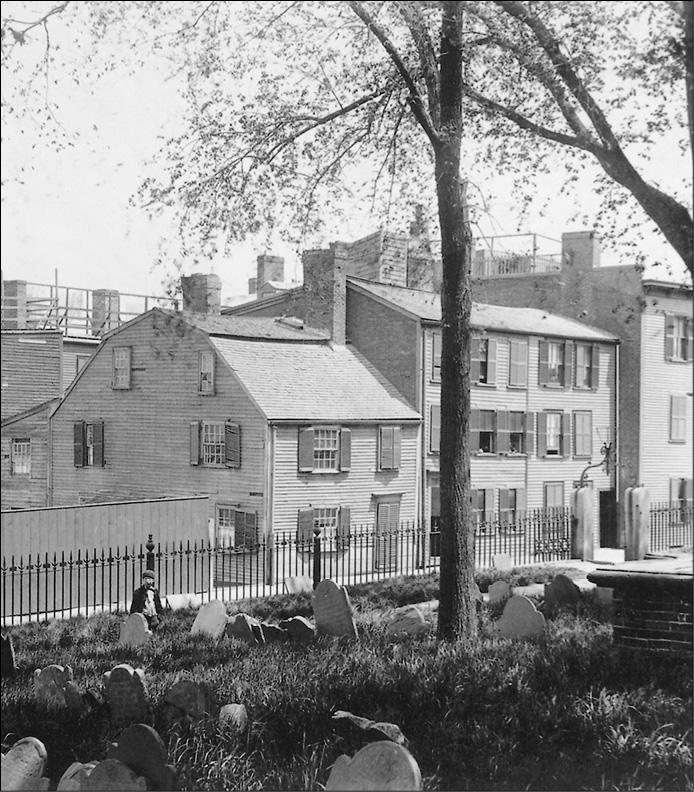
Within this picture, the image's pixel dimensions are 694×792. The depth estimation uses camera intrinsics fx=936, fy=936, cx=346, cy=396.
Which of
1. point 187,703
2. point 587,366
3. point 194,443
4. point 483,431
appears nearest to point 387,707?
point 187,703

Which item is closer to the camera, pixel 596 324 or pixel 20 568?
pixel 20 568

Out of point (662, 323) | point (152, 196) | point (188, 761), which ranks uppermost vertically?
point (152, 196)

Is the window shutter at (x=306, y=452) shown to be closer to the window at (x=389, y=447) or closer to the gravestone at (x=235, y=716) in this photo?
the window at (x=389, y=447)

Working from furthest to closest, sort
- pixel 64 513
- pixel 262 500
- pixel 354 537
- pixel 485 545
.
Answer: pixel 485 545 < pixel 262 500 < pixel 354 537 < pixel 64 513

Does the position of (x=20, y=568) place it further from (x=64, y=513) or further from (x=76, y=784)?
(x=76, y=784)

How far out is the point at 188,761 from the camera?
3814 millimetres

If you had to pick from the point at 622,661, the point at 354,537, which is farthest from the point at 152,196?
the point at 622,661

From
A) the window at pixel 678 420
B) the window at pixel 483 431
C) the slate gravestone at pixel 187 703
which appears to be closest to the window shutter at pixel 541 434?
the window at pixel 483 431

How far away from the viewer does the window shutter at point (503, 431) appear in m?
6.87

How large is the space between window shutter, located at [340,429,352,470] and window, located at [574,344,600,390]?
1.86 meters

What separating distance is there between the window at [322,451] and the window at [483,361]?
1.25m

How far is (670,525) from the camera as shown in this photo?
378 inches

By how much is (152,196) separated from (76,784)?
109 inches

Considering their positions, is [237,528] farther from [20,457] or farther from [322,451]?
[20,457]
